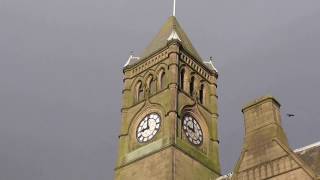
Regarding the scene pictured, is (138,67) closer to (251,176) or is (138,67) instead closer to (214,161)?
→ (214,161)

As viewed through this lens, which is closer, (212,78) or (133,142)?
(133,142)

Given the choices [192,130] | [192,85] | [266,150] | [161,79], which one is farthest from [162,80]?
[266,150]

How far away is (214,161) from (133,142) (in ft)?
23.2

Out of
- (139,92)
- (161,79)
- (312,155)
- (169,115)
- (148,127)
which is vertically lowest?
(312,155)

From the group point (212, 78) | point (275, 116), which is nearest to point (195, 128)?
point (212, 78)

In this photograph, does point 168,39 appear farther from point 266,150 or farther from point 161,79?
point 266,150

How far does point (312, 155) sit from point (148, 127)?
771 inches

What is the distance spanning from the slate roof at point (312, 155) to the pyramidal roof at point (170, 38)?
20.7 m

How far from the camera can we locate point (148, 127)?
51906mm

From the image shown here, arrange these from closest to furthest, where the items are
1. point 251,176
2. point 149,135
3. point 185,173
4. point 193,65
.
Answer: point 251,176 → point 185,173 → point 149,135 → point 193,65

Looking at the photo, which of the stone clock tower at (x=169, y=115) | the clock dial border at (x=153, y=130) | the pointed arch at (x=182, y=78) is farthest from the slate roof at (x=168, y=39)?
the clock dial border at (x=153, y=130)

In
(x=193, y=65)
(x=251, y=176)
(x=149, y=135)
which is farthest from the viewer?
(x=193, y=65)

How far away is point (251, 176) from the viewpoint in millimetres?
34125

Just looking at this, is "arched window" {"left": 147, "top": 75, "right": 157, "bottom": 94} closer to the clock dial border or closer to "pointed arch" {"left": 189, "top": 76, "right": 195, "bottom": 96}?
the clock dial border
